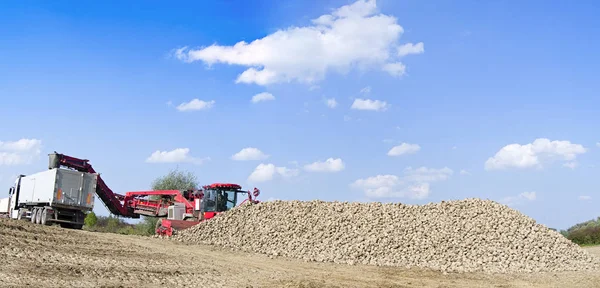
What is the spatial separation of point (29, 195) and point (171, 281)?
54.2ft

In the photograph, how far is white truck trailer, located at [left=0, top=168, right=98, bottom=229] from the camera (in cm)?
2202

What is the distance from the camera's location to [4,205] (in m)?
26.3

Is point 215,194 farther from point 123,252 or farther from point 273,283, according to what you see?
point 273,283

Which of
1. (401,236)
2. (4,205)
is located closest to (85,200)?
(4,205)

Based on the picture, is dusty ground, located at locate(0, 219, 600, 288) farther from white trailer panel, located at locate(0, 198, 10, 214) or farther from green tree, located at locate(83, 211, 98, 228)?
green tree, located at locate(83, 211, 98, 228)

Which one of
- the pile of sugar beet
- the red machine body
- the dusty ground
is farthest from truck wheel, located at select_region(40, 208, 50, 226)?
the pile of sugar beet

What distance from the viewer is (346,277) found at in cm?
1312

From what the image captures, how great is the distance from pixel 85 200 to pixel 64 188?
1.07 metres

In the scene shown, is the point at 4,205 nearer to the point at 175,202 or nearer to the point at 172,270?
the point at 175,202

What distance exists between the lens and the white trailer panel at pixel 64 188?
72.4 ft

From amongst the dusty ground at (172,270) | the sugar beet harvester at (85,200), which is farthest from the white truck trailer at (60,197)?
the dusty ground at (172,270)

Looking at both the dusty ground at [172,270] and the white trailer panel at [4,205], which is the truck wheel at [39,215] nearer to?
Result: the white trailer panel at [4,205]

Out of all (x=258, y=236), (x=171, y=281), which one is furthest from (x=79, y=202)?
(x=171, y=281)

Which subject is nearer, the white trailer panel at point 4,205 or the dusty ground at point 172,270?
the dusty ground at point 172,270
